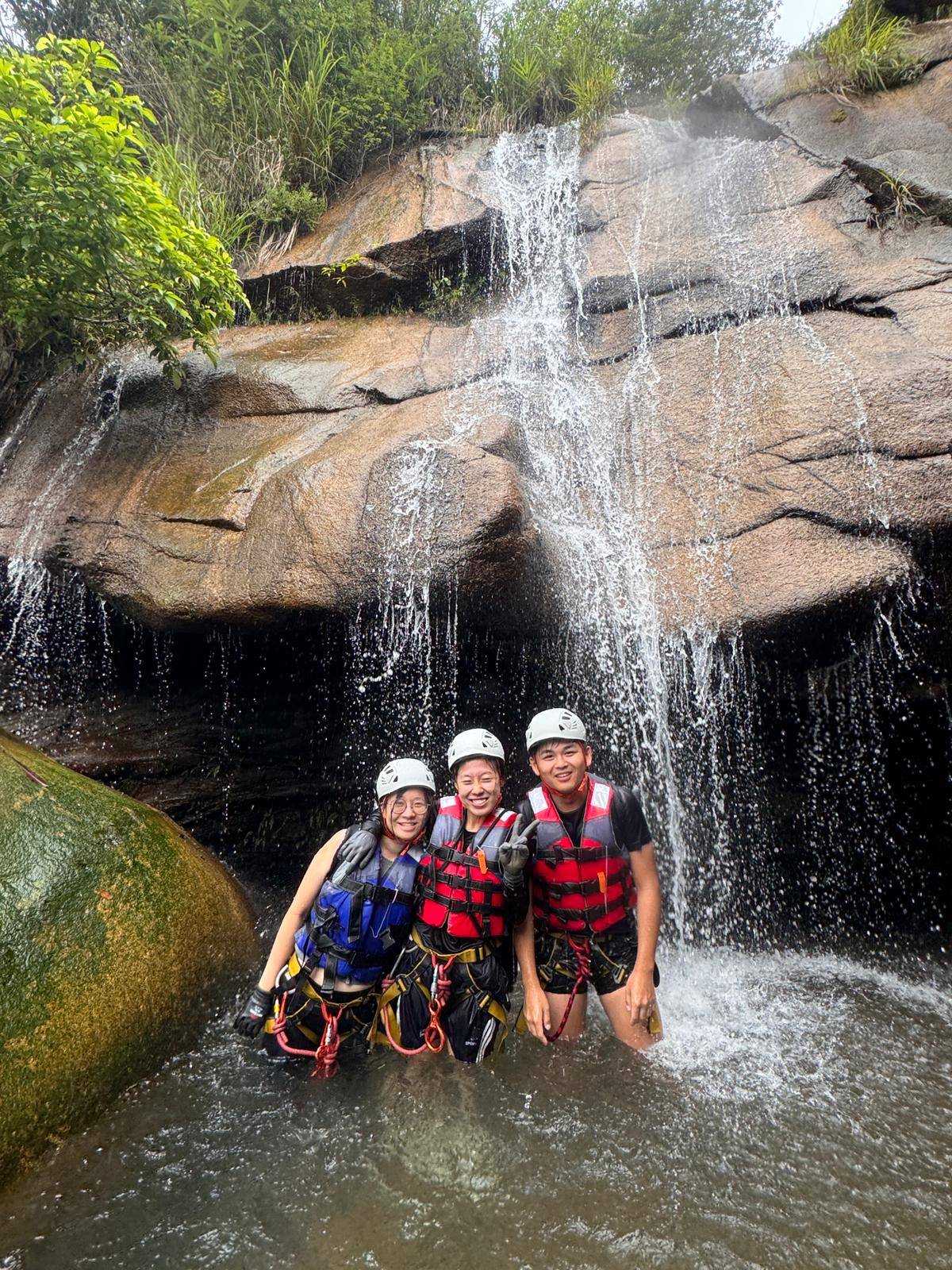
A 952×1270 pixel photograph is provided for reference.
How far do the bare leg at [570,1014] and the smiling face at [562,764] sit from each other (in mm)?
1100

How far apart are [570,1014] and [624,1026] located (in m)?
0.29

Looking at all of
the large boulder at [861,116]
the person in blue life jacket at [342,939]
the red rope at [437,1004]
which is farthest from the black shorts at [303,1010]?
the large boulder at [861,116]

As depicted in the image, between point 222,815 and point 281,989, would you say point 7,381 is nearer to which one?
point 222,815

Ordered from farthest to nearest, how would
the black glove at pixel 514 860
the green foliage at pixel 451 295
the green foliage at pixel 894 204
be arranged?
1. the green foliage at pixel 451 295
2. the green foliage at pixel 894 204
3. the black glove at pixel 514 860

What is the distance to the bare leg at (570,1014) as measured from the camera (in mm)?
4012

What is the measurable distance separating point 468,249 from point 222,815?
22.4 feet

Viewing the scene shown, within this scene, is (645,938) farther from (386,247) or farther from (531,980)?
(386,247)

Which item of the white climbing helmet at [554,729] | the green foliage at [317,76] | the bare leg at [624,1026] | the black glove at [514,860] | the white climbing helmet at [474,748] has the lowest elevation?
the bare leg at [624,1026]

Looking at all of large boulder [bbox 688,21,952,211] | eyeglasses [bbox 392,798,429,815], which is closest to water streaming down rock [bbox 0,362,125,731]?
eyeglasses [bbox 392,798,429,815]

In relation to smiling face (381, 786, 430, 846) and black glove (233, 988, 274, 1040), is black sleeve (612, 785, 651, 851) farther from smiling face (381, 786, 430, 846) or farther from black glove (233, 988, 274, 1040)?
black glove (233, 988, 274, 1040)

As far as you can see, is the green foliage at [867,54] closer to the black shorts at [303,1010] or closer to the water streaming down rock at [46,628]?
the water streaming down rock at [46,628]

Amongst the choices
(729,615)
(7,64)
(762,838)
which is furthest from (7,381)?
(762,838)

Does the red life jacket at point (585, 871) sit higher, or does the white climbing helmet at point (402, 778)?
the white climbing helmet at point (402, 778)

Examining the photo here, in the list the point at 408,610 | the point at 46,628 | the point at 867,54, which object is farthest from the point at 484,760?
the point at 867,54
